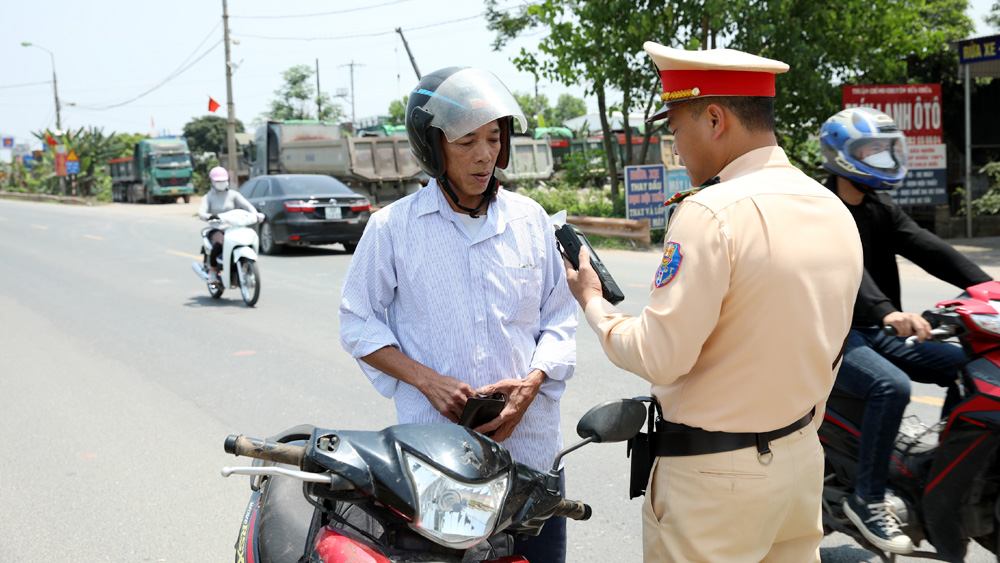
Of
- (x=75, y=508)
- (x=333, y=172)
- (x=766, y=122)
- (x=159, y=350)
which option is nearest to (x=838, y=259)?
(x=766, y=122)

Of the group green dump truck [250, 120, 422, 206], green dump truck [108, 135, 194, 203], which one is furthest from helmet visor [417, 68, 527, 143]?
green dump truck [108, 135, 194, 203]

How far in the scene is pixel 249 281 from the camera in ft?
33.4

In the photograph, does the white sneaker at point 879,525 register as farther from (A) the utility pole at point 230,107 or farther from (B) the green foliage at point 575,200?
(A) the utility pole at point 230,107

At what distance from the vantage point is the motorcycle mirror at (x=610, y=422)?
201cm

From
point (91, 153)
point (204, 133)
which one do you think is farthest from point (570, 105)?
point (91, 153)

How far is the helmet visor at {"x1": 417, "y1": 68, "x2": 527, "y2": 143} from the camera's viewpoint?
7.40 ft

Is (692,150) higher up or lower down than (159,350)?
higher up

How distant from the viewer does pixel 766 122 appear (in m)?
1.99

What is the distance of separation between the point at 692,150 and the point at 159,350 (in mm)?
6901

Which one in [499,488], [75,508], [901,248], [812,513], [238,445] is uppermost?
[901,248]

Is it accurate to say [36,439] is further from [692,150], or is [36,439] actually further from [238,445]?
[692,150]

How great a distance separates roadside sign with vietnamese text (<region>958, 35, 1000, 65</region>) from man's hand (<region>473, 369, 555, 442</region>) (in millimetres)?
14029

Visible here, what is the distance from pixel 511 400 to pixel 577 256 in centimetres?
42

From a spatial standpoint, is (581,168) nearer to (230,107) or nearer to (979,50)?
(979,50)
